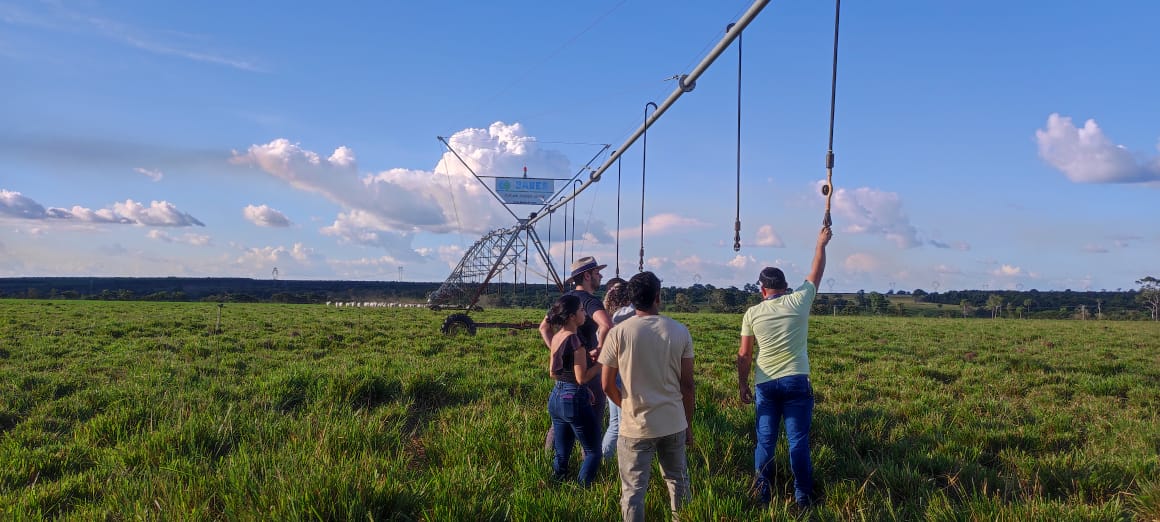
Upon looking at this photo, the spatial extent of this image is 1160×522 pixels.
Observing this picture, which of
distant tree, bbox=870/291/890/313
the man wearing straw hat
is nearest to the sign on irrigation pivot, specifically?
the man wearing straw hat

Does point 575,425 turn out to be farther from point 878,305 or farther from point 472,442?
point 878,305

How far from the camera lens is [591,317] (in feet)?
17.3

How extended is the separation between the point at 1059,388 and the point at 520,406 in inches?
340

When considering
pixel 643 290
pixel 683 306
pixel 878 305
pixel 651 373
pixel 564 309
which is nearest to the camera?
pixel 651 373

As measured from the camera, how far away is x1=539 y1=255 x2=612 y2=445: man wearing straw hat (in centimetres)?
497

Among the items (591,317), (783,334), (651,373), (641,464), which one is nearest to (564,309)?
(591,317)

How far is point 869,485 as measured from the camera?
5348 mm

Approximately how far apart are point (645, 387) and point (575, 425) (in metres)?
0.94

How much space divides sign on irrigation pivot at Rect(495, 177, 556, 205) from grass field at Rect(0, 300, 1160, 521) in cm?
2133

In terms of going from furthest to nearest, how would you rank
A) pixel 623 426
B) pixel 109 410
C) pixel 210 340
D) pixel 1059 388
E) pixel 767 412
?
pixel 210 340
pixel 1059 388
pixel 109 410
pixel 767 412
pixel 623 426

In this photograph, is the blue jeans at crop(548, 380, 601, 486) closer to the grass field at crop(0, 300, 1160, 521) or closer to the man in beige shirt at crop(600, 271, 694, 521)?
the grass field at crop(0, 300, 1160, 521)

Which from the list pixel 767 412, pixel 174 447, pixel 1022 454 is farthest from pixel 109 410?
pixel 1022 454

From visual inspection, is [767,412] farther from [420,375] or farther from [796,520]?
[420,375]

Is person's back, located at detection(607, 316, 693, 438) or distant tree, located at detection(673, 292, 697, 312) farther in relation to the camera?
distant tree, located at detection(673, 292, 697, 312)
